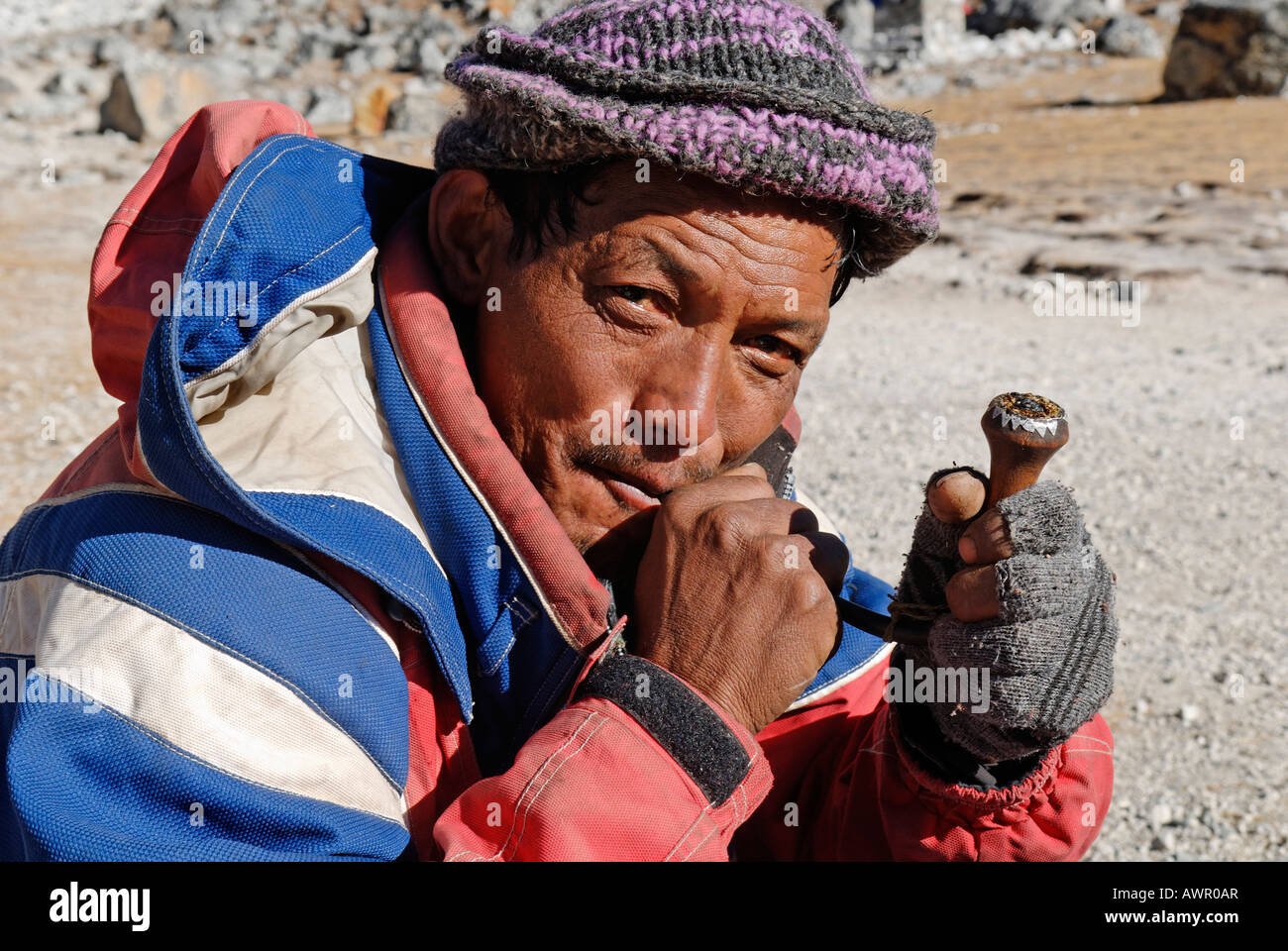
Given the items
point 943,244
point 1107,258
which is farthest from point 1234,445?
point 943,244

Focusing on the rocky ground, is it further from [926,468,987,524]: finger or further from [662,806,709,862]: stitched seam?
[662,806,709,862]: stitched seam

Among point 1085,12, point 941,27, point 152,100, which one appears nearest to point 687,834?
point 152,100

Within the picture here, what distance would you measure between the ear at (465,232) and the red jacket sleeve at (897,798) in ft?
3.10

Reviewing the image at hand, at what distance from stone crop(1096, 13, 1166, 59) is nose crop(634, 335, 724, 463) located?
24982mm

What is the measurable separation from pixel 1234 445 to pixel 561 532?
5258 mm

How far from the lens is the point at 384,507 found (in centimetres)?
174

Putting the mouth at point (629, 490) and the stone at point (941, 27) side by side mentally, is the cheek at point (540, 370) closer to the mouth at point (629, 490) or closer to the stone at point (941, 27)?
the mouth at point (629, 490)

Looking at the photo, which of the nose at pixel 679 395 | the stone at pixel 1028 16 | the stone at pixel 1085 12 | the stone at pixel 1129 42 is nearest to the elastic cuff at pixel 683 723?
the nose at pixel 679 395

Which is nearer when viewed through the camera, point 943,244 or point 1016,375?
point 1016,375

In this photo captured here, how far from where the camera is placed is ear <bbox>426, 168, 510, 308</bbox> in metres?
2.08

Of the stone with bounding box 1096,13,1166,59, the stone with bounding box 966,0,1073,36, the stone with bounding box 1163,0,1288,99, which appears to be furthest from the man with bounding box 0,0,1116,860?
the stone with bounding box 966,0,1073,36

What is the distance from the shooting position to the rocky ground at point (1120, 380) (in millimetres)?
3826

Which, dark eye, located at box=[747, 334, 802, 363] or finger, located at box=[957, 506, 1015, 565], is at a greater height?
dark eye, located at box=[747, 334, 802, 363]

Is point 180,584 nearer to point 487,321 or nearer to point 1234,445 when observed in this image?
point 487,321
